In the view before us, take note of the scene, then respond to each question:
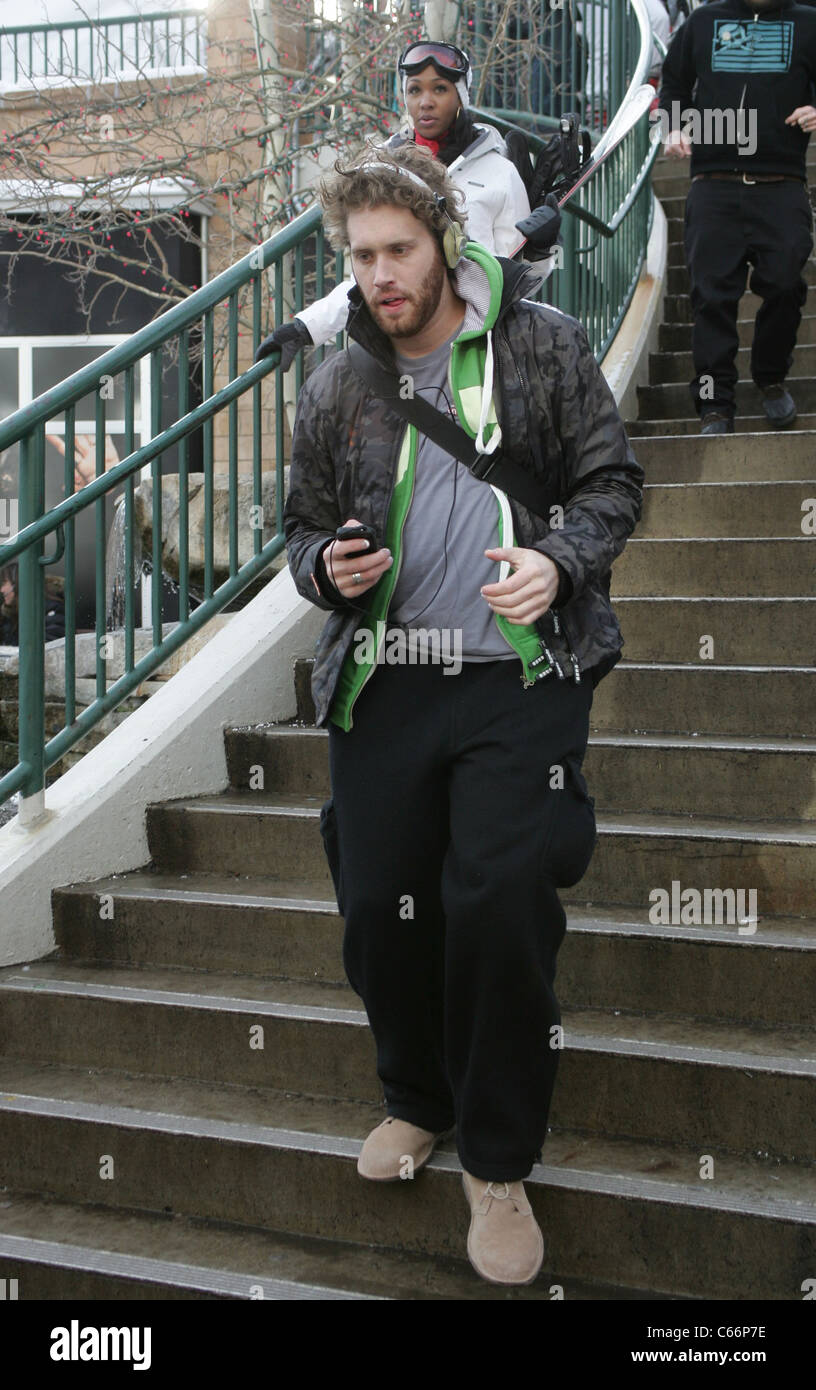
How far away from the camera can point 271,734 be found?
4.01 metres

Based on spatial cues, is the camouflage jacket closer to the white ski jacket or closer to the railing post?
the railing post

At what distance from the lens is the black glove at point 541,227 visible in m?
4.11

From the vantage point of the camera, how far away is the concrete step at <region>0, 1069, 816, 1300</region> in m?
2.46

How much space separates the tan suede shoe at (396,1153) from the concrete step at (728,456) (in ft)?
10.1

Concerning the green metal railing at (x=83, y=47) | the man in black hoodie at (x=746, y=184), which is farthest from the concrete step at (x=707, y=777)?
the green metal railing at (x=83, y=47)

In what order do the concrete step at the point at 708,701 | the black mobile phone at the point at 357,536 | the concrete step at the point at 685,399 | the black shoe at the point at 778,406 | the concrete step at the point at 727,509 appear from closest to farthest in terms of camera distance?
the black mobile phone at the point at 357,536 → the concrete step at the point at 708,701 → the concrete step at the point at 727,509 → the black shoe at the point at 778,406 → the concrete step at the point at 685,399

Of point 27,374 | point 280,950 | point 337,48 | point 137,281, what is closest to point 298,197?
point 337,48

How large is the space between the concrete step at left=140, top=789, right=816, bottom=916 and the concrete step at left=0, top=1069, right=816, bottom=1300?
0.67 metres

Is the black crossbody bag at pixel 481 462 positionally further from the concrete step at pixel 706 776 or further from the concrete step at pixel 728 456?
the concrete step at pixel 728 456

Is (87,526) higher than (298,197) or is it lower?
lower

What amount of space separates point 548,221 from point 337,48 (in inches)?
243

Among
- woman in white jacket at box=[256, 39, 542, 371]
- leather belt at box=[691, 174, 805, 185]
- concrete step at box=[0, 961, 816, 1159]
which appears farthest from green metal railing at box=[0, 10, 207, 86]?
concrete step at box=[0, 961, 816, 1159]

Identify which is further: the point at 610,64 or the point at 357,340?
the point at 610,64

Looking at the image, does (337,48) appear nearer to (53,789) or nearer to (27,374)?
(27,374)
